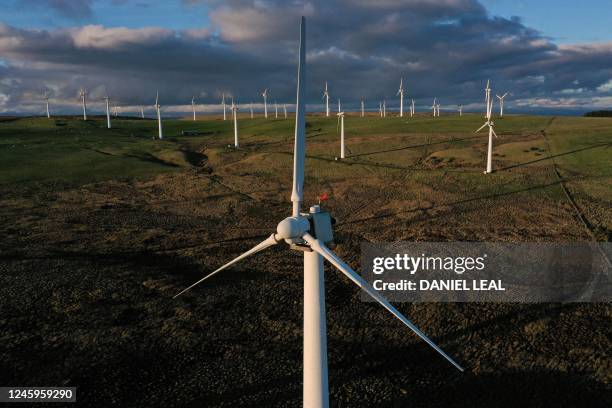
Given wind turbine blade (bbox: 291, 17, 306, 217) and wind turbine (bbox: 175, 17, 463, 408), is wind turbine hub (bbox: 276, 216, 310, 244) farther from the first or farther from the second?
wind turbine blade (bbox: 291, 17, 306, 217)

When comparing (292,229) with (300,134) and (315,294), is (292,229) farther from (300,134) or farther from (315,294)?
(300,134)

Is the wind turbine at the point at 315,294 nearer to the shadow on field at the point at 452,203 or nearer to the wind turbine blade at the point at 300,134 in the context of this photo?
the wind turbine blade at the point at 300,134

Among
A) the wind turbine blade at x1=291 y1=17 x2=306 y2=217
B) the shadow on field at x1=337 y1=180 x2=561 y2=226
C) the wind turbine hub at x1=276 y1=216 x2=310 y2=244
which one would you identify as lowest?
the shadow on field at x1=337 y1=180 x2=561 y2=226

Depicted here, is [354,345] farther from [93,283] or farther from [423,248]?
[93,283]

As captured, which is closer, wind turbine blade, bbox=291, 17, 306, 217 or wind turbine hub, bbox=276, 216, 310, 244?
wind turbine hub, bbox=276, 216, 310, 244

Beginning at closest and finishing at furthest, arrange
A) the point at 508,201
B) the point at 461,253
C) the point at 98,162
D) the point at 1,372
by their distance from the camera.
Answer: the point at 1,372 < the point at 461,253 < the point at 508,201 < the point at 98,162

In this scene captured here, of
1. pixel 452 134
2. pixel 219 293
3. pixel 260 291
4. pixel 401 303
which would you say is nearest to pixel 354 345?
pixel 401 303

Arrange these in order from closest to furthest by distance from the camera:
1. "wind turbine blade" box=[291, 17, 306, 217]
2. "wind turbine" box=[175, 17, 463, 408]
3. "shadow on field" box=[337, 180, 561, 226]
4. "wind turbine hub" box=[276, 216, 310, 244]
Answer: "wind turbine hub" box=[276, 216, 310, 244] < "wind turbine" box=[175, 17, 463, 408] < "wind turbine blade" box=[291, 17, 306, 217] < "shadow on field" box=[337, 180, 561, 226]

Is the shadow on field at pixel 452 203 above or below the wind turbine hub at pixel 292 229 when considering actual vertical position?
below

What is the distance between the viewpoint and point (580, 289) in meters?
34.9

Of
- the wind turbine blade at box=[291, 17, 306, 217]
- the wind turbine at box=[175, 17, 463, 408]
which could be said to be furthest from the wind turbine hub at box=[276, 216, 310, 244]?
the wind turbine blade at box=[291, 17, 306, 217]

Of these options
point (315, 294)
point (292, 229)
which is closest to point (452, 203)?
point (315, 294)

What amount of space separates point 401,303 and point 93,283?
24.6m

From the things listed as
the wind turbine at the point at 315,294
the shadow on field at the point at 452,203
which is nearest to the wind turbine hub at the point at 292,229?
the wind turbine at the point at 315,294
